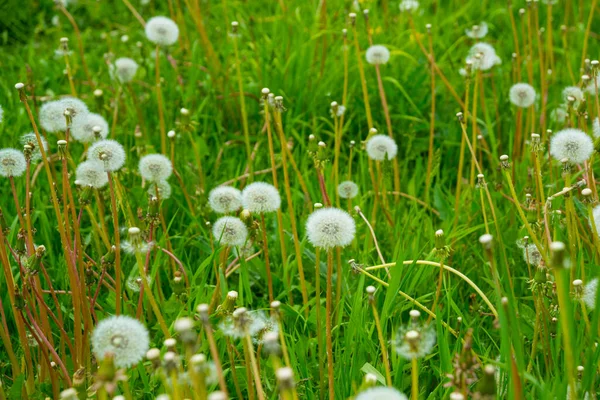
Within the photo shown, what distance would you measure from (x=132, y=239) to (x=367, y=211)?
1.22 metres

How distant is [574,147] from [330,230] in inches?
25.4

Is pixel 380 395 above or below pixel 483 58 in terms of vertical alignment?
below

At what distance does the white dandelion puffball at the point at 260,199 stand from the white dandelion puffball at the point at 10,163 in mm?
516

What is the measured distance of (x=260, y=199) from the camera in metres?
1.74

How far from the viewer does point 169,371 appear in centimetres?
97

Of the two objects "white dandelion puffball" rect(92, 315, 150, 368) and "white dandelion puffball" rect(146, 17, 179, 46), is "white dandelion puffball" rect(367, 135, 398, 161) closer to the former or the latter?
"white dandelion puffball" rect(146, 17, 179, 46)

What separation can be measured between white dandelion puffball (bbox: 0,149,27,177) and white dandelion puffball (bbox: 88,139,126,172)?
0.17 metres

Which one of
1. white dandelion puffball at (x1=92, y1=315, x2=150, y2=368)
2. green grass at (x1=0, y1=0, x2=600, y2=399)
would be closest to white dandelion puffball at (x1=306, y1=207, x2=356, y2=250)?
green grass at (x1=0, y1=0, x2=600, y2=399)

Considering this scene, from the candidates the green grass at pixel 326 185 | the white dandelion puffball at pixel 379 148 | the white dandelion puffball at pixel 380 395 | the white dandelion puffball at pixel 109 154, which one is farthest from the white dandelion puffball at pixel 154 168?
the white dandelion puffball at pixel 380 395

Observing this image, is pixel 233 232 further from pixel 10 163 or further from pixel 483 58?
pixel 483 58

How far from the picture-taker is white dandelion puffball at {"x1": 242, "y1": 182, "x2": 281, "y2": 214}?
68.1 inches

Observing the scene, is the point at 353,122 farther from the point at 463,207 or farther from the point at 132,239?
the point at 132,239

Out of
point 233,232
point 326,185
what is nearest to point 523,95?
Result: point 326,185

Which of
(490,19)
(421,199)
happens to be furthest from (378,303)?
(490,19)
